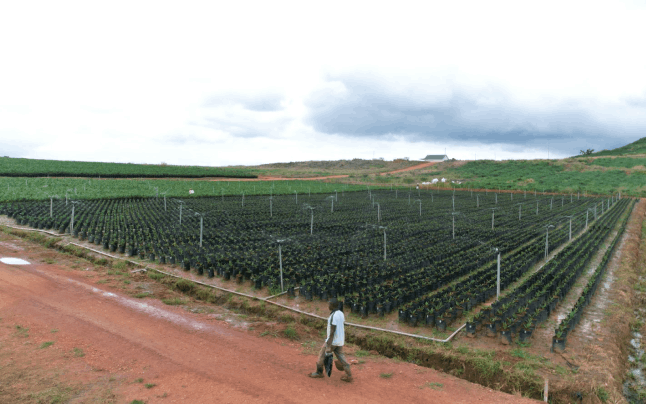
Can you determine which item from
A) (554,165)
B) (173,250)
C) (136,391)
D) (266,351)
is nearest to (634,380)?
(266,351)

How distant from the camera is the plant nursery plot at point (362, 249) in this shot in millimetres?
11602

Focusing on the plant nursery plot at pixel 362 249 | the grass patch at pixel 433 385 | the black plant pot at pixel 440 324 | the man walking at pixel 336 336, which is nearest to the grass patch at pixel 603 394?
the plant nursery plot at pixel 362 249

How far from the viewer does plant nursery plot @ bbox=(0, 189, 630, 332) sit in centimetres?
1160

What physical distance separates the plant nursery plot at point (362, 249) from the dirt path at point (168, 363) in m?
2.82

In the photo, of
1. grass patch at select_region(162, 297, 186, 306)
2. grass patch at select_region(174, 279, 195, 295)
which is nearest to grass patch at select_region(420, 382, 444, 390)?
grass patch at select_region(162, 297, 186, 306)

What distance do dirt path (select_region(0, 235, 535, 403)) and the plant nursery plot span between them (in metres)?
2.82

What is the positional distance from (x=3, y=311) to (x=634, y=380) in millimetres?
15209

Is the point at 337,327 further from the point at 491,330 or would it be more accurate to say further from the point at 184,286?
the point at 184,286

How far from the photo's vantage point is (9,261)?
1504 centimetres

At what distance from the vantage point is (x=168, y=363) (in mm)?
7629

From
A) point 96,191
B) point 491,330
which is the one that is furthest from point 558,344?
point 96,191

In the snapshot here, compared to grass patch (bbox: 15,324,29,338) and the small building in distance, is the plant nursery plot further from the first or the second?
the small building in distance

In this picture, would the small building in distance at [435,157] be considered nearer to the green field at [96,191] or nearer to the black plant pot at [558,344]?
the green field at [96,191]

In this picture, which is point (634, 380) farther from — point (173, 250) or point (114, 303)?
point (173, 250)
